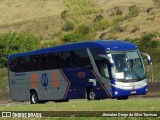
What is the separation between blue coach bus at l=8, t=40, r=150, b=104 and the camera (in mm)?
27656

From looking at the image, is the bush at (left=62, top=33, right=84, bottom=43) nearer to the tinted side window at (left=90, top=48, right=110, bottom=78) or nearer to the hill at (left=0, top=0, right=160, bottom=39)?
the hill at (left=0, top=0, right=160, bottom=39)

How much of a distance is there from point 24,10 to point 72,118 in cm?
9693

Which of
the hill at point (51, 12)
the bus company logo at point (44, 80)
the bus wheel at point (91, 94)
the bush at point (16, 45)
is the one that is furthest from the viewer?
the hill at point (51, 12)

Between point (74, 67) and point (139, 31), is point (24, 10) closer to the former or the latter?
point (139, 31)

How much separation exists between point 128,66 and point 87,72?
2136 millimetres

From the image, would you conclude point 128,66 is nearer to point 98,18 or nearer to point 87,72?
point 87,72

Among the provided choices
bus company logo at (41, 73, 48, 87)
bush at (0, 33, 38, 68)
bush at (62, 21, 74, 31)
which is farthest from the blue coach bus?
bush at (62, 21, 74, 31)

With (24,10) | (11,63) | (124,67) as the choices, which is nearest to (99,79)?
(124,67)

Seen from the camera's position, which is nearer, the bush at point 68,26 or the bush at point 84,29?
the bush at point 84,29

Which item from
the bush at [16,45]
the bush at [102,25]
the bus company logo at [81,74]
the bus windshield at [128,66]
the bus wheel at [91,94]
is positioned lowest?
the bush at [16,45]

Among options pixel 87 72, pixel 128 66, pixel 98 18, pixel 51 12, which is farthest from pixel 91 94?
pixel 51 12

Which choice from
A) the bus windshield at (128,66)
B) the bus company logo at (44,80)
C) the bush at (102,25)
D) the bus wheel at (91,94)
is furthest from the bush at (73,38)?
the bus windshield at (128,66)

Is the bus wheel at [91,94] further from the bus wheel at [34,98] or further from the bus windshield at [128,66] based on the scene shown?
the bus wheel at [34,98]

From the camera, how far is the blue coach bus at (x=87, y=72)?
27.7 m
